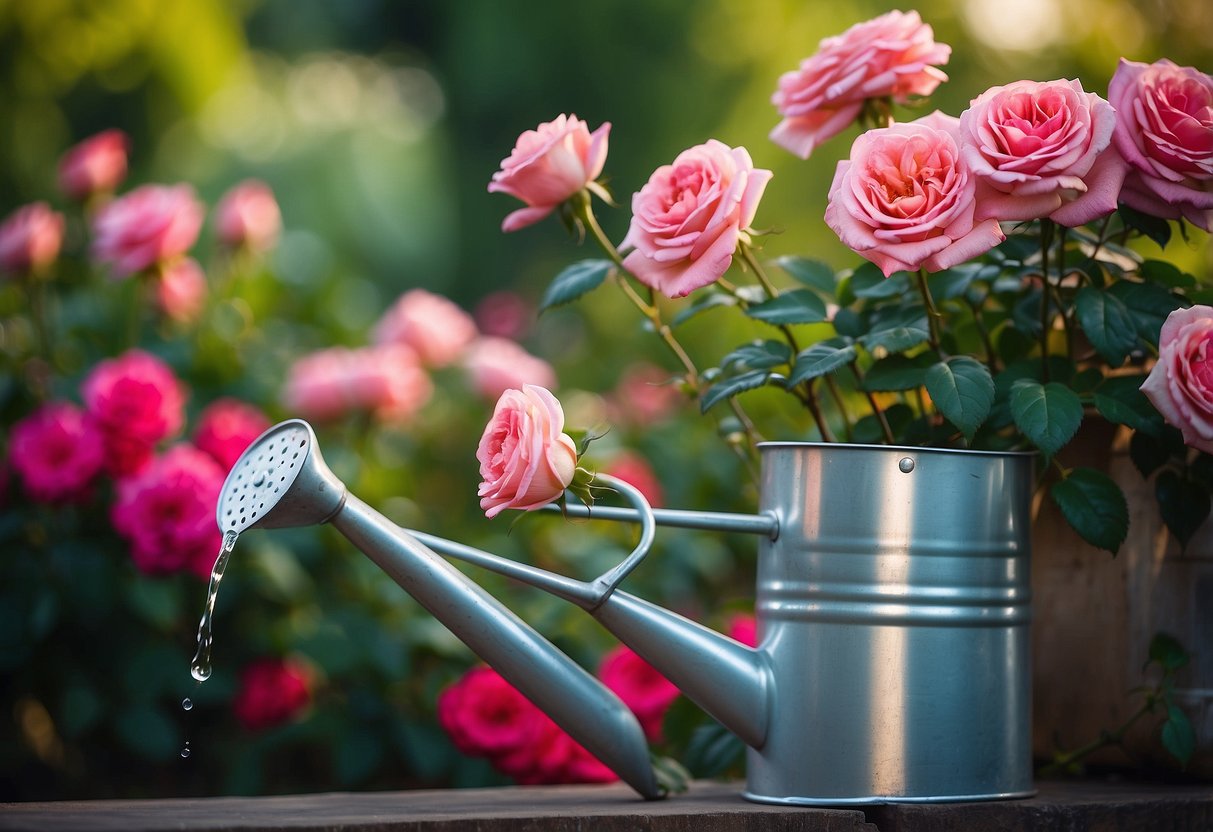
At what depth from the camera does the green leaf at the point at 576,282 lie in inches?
38.6

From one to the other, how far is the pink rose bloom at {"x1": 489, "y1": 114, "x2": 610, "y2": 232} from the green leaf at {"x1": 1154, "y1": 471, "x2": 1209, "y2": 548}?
0.51 m

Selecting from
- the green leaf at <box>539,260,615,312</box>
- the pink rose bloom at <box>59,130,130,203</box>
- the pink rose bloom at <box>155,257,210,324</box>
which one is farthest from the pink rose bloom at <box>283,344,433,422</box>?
the green leaf at <box>539,260,615,312</box>

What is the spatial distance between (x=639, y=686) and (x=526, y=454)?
52 centimetres

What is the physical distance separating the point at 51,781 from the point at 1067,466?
4.42 feet

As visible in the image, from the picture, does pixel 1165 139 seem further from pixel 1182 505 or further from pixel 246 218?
pixel 246 218

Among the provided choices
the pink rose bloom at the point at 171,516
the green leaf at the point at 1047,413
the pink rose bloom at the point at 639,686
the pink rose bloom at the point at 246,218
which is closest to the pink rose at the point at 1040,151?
the green leaf at the point at 1047,413

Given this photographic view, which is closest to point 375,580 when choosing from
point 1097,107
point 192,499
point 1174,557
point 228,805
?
point 192,499

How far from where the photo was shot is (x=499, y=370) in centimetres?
201

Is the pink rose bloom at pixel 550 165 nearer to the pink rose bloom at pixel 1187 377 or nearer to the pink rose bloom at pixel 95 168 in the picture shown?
the pink rose bloom at pixel 1187 377

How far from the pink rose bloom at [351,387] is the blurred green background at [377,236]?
75 mm

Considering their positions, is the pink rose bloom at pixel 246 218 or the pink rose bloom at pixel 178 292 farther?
the pink rose bloom at pixel 246 218

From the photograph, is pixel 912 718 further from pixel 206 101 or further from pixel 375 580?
pixel 206 101

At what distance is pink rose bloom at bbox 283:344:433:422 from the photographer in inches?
68.8

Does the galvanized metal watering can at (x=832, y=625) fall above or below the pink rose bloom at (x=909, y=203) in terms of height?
below
